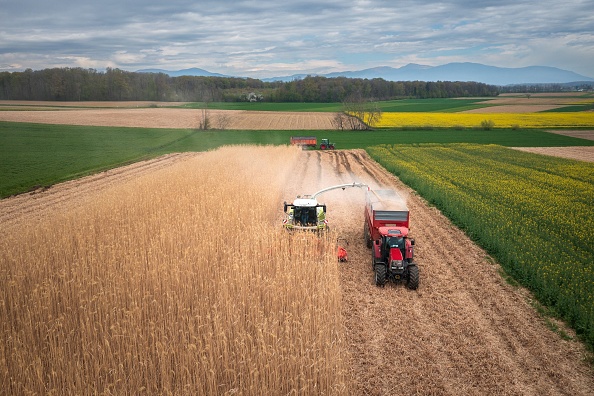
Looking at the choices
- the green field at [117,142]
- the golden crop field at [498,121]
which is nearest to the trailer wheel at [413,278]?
the green field at [117,142]

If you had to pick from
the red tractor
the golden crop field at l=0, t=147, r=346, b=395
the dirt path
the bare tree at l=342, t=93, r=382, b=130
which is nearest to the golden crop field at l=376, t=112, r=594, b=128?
the bare tree at l=342, t=93, r=382, b=130

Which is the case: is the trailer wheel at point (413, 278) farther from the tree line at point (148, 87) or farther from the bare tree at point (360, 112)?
the tree line at point (148, 87)

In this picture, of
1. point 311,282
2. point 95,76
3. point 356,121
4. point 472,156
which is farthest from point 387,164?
point 95,76

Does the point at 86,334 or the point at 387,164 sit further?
the point at 387,164

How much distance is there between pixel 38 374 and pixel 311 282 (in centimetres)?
532

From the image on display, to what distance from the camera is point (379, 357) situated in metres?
8.11

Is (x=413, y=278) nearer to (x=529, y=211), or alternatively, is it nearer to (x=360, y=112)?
(x=529, y=211)

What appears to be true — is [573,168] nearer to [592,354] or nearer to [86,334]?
[592,354]

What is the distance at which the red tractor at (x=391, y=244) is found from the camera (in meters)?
11.1

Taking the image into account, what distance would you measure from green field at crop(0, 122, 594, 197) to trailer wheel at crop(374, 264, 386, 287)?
20.6 meters

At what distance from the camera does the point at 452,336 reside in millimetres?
8836

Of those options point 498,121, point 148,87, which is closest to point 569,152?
point 498,121

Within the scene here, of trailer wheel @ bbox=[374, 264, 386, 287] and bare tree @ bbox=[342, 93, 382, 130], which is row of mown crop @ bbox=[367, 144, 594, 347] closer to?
trailer wheel @ bbox=[374, 264, 386, 287]

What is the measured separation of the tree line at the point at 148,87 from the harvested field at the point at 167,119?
27.5ft
